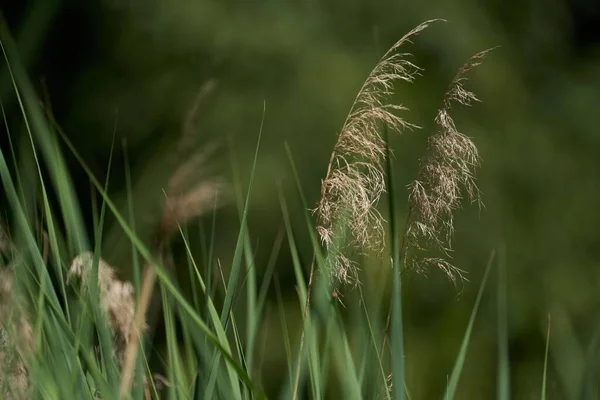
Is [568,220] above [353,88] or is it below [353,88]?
below

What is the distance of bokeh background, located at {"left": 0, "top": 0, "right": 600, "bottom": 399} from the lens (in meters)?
2.89

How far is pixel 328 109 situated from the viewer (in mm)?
2934

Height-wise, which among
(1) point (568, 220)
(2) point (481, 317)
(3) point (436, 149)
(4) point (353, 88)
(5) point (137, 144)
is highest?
(3) point (436, 149)

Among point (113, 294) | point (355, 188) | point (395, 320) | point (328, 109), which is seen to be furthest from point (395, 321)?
point (328, 109)

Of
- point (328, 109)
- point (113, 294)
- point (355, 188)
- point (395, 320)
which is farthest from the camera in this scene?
point (328, 109)

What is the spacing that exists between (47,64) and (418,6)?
1.26 meters

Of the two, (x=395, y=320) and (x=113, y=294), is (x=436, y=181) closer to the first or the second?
(x=395, y=320)

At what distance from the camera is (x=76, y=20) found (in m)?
3.10

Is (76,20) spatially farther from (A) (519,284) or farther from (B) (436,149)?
(B) (436,149)

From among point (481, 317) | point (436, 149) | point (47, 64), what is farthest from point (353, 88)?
point (436, 149)

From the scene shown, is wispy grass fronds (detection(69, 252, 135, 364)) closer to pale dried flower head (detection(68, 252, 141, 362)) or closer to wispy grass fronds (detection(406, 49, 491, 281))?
pale dried flower head (detection(68, 252, 141, 362))

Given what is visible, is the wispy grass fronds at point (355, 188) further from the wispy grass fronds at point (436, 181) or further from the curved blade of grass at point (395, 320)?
the curved blade of grass at point (395, 320)

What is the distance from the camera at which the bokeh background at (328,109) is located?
9.50 ft

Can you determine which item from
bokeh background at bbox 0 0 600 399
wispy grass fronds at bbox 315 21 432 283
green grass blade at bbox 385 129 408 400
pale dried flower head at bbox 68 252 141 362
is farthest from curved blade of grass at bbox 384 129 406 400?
bokeh background at bbox 0 0 600 399
